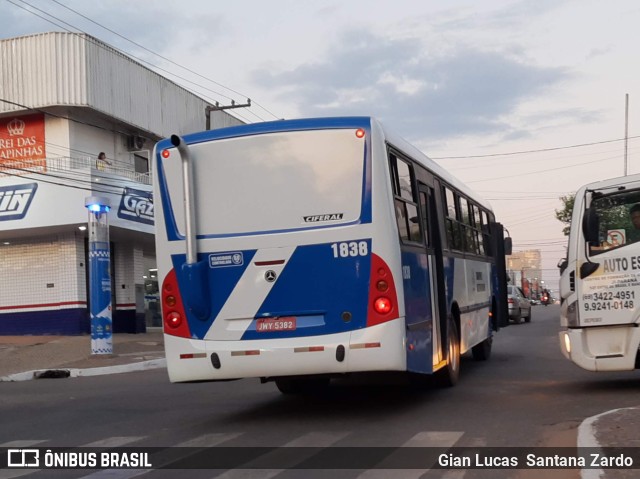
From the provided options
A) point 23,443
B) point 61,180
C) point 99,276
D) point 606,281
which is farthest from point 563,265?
point 61,180

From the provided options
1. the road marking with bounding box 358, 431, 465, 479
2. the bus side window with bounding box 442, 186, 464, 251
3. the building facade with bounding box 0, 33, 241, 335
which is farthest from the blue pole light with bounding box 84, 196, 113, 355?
the road marking with bounding box 358, 431, 465, 479

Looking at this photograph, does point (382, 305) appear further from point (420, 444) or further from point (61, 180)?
point (61, 180)

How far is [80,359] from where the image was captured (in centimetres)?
2139

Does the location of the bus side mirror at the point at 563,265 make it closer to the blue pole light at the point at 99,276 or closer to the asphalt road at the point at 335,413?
the asphalt road at the point at 335,413

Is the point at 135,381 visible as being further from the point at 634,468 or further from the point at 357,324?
the point at 634,468

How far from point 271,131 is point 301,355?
8.26 feet

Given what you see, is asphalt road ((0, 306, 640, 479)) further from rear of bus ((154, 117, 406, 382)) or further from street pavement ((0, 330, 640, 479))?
rear of bus ((154, 117, 406, 382))

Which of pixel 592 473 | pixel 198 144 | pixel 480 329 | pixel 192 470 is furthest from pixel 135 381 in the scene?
pixel 592 473

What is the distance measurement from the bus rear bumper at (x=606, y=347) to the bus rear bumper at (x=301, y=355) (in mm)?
2811

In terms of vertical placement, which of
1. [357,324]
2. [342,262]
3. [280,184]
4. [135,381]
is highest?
[280,184]

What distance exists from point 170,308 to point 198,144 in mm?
1898

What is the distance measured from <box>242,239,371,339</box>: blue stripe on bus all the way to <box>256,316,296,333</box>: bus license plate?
0.04 meters

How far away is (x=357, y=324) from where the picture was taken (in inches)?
352

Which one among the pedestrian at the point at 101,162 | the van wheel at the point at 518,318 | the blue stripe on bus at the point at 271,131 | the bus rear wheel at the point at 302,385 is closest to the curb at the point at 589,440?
the blue stripe on bus at the point at 271,131
